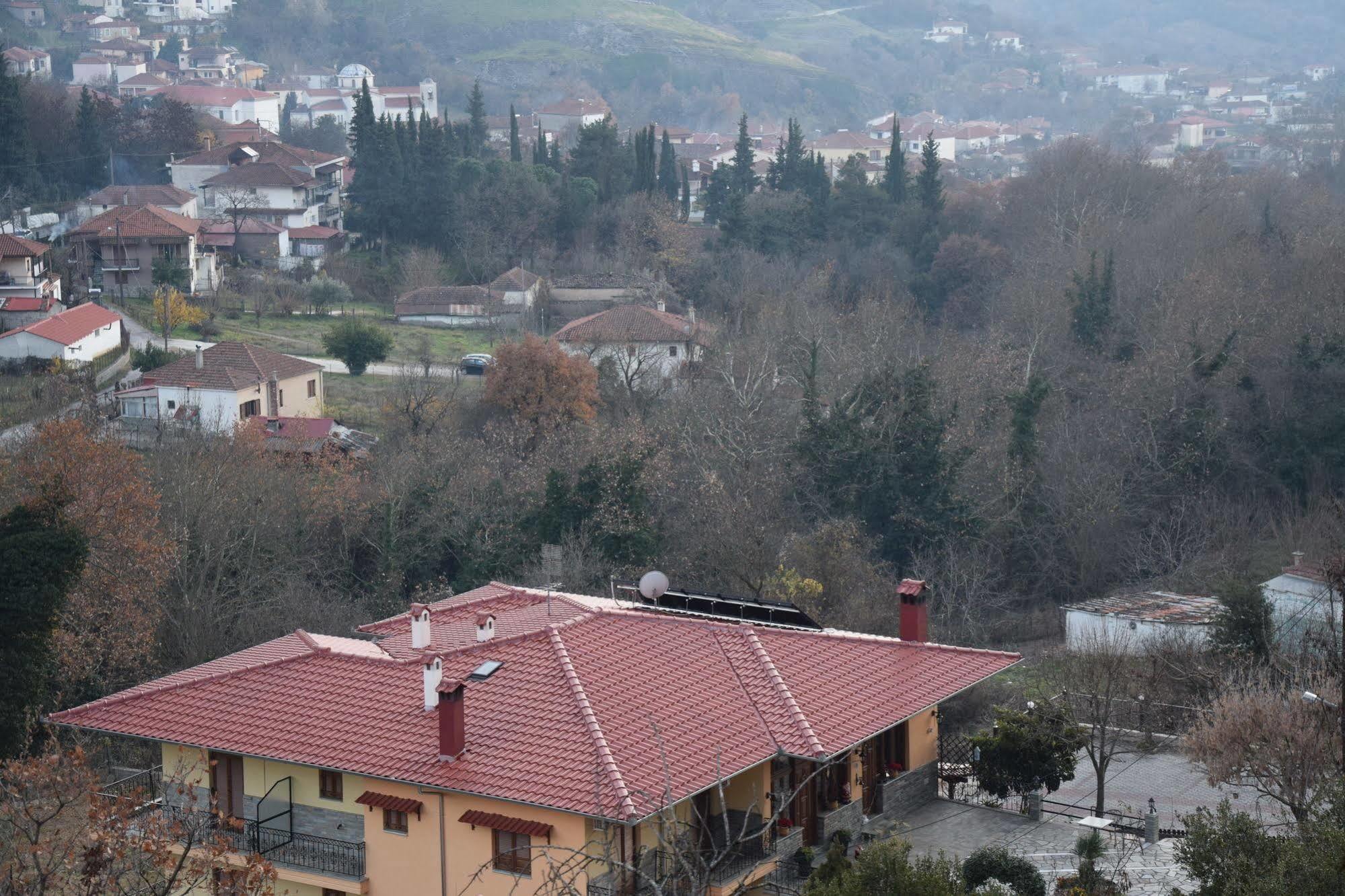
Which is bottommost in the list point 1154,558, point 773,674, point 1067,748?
point 1154,558

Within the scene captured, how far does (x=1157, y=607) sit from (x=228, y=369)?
25435 mm

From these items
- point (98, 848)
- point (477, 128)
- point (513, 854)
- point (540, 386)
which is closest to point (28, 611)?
point (513, 854)

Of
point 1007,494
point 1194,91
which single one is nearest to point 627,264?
point 1007,494

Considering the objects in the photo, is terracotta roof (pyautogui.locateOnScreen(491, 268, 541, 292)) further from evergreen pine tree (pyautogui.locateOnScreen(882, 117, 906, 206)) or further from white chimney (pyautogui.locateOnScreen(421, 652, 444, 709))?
white chimney (pyautogui.locateOnScreen(421, 652, 444, 709))

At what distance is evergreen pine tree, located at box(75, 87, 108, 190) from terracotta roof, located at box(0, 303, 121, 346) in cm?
2317

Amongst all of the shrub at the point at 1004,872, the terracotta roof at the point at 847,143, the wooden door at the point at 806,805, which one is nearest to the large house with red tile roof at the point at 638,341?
the wooden door at the point at 806,805

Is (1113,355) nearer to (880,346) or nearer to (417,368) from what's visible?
(880,346)

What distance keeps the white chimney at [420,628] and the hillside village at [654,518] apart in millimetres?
48

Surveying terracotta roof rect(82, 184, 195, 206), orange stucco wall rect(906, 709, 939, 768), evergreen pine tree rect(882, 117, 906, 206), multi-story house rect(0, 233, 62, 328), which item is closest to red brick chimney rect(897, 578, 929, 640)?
orange stucco wall rect(906, 709, 939, 768)

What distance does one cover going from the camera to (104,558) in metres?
27.5

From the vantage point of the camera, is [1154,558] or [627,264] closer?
[1154,558]

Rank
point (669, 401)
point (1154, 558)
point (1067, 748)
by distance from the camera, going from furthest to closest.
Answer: point (669, 401) < point (1154, 558) < point (1067, 748)

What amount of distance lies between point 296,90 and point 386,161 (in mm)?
68425

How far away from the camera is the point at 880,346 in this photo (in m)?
46.3
